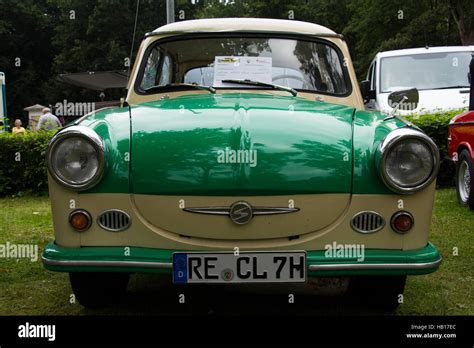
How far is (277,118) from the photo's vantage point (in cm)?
309

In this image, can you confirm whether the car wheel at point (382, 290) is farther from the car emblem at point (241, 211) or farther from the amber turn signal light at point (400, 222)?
the car emblem at point (241, 211)

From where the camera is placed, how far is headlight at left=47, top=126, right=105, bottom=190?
9.33 feet

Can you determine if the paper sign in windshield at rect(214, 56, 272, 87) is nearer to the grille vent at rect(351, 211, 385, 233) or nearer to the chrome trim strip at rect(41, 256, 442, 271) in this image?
the grille vent at rect(351, 211, 385, 233)

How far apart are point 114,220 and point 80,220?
172mm

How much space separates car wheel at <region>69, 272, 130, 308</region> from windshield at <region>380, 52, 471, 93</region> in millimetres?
6547

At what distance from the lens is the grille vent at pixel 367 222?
9.29 feet

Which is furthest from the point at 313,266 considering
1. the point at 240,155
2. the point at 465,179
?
the point at 465,179

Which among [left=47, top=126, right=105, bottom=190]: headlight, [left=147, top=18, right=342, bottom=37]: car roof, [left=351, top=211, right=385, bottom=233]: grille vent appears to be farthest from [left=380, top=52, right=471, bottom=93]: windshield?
[left=47, top=126, right=105, bottom=190]: headlight

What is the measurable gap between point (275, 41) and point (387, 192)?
183cm

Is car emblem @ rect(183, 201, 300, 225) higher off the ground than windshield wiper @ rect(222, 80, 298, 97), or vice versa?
windshield wiper @ rect(222, 80, 298, 97)

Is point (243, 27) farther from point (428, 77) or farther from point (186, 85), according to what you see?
point (428, 77)

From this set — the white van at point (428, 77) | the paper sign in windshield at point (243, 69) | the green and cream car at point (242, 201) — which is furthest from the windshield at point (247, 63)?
the white van at point (428, 77)

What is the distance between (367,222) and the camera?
284 cm

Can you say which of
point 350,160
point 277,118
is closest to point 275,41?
point 277,118
